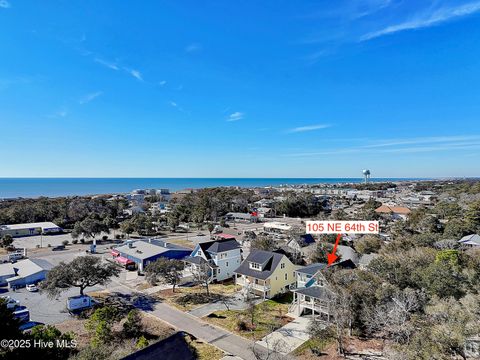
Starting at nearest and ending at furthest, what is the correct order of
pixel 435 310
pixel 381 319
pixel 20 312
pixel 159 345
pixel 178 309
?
1. pixel 159 345
2. pixel 435 310
3. pixel 381 319
4. pixel 20 312
5. pixel 178 309

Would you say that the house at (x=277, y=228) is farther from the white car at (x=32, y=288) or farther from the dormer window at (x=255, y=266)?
the white car at (x=32, y=288)

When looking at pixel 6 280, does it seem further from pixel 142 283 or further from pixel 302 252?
pixel 302 252

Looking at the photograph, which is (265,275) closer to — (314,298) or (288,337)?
(314,298)

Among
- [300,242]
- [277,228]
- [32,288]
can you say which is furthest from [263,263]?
[277,228]

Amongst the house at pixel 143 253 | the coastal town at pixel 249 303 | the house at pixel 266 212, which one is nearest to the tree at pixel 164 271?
the coastal town at pixel 249 303

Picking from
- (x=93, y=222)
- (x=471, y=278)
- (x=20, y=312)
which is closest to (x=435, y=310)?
(x=471, y=278)

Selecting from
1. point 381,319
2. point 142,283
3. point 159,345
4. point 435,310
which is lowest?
point 142,283
